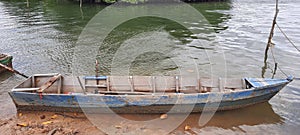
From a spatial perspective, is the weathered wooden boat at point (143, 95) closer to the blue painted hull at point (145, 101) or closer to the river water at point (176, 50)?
the blue painted hull at point (145, 101)

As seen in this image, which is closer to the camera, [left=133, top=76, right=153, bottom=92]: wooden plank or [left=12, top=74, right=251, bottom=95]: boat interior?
[left=12, top=74, right=251, bottom=95]: boat interior

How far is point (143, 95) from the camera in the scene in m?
7.55

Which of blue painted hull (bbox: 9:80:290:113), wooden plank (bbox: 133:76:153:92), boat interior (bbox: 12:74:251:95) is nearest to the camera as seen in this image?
blue painted hull (bbox: 9:80:290:113)

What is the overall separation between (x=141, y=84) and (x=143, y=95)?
4.17 feet

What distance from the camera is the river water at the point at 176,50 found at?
831 centimetres

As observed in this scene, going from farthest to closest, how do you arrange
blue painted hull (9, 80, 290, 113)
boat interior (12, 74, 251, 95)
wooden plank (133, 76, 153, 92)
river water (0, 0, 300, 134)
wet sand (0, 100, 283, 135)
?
wooden plank (133, 76, 153, 92), boat interior (12, 74, 251, 95), river water (0, 0, 300, 134), blue painted hull (9, 80, 290, 113), wet sand (0, 100, 283, 135)

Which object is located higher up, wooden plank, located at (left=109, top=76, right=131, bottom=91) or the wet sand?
wooden plank, located at (left=109, top=76, right=131, bottom=91)

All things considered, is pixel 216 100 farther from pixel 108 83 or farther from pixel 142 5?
pixel 142 5

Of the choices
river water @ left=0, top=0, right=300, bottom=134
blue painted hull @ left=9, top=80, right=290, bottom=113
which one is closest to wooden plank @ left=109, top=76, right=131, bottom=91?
blue painted hull @ left=9, top=80, right=290, bottom=113

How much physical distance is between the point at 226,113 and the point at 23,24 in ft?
63.0

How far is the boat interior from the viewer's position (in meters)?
8.63

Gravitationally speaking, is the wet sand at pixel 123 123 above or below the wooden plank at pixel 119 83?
below

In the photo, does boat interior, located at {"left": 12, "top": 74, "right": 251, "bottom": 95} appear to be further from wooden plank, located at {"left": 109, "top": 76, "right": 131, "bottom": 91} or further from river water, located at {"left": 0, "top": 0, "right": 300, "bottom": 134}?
river water, located at {"left": 0, "top": 0, "right": 300, "bottom": 134}

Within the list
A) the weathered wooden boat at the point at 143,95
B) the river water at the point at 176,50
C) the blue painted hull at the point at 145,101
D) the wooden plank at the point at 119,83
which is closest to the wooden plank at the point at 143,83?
the weathered wooden boat at the point at 143,95
